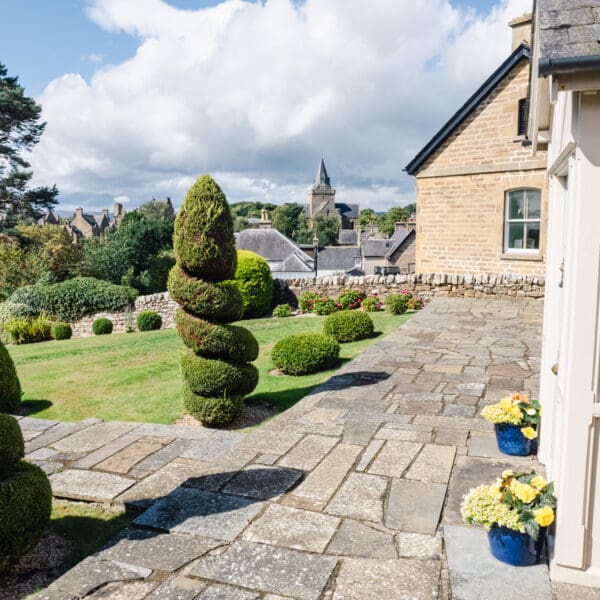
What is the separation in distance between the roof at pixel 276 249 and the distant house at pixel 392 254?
20.4 ft

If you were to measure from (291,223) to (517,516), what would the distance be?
90.4 meters

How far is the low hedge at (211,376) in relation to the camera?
6695 mm

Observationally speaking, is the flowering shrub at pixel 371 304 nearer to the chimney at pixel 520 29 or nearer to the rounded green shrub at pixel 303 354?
the rounded green shrub at pixel 303 354

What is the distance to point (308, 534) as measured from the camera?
12.2 feet

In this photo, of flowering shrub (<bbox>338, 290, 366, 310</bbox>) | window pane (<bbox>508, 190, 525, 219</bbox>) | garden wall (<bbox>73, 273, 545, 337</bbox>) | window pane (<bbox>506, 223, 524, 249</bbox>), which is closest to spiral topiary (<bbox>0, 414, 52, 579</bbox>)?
garden wall (<bbox>73, 273, 545, 337</bbox>)

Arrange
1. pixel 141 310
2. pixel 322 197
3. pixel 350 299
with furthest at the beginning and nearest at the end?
pixel 322 197 < pixel 141 310 < pixel 350 299

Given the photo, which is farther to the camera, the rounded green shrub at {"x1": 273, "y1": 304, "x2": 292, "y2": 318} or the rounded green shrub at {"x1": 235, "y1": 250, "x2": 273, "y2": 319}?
the rounded green shrub at {"x1": 235, "y1": 250, "x2": 273, "y2": 319}

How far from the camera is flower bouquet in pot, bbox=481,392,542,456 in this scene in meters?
4.70

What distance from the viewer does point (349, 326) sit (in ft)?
39.2

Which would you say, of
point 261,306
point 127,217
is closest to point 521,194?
point 261,306

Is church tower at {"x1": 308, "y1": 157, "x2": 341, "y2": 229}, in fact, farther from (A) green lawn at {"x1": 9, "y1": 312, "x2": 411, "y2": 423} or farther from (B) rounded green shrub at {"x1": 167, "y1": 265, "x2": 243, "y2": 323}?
(B) rounded green shrub at {"x1": 167, "y1": 265, "x2": 243, "y2": 323}

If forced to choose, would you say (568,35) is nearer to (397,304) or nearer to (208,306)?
(208,306)

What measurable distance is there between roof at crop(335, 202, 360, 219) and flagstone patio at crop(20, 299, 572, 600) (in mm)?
112970

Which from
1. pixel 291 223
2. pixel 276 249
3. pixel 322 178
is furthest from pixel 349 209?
pixel 276 249
